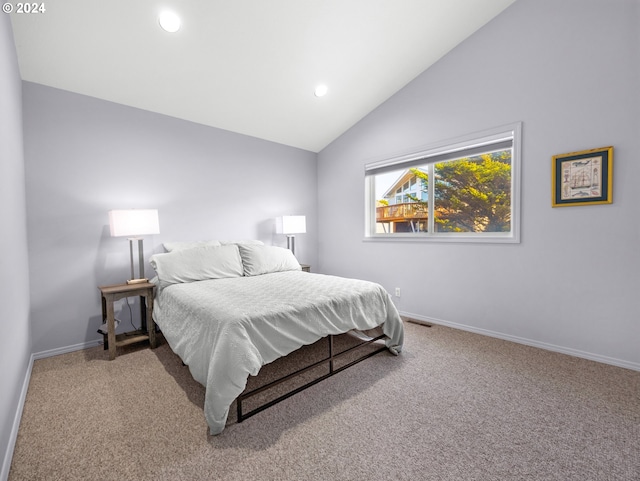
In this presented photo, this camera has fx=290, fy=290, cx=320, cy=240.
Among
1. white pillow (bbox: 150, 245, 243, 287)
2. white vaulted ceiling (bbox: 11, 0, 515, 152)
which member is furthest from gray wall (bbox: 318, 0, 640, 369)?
white pillow (bbox: 150, 245, 243, 287)

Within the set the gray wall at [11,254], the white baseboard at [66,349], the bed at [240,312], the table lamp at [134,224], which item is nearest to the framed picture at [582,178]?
the bed at [240,312]

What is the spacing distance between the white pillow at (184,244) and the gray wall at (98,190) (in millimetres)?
114

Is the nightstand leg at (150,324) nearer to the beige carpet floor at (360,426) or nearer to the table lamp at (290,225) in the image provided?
the beige carpet floor at (360,426)

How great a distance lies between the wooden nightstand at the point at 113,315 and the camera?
245 cm

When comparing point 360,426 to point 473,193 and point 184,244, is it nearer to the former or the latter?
point 184,244

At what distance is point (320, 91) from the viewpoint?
333 cm

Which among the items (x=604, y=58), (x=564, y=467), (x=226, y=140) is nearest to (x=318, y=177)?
(x=226, y=140)

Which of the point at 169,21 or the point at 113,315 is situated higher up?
the point at 169,21

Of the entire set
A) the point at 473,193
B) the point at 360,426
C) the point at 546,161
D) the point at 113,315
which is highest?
the point at 546,161

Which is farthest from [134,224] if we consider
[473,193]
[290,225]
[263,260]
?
[473,193]

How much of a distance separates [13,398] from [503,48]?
452 centimetres

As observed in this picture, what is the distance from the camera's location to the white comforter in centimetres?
159

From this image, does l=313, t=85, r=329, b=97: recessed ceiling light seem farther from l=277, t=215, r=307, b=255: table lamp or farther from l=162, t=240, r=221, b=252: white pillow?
l=162, t=240, r=221, b=252: white pillow

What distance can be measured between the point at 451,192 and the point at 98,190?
3717 millimetres
